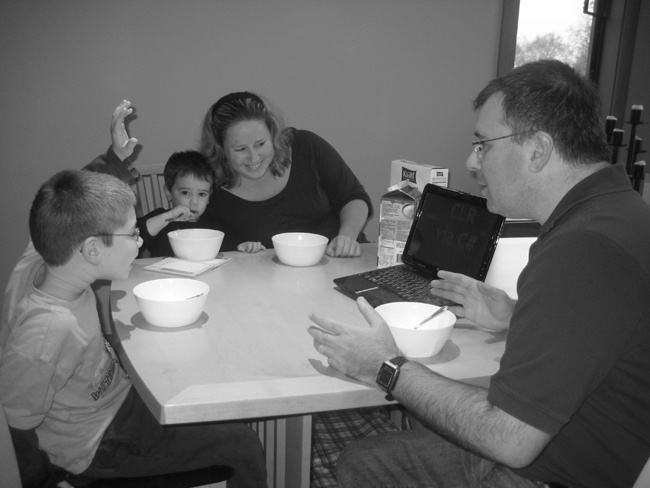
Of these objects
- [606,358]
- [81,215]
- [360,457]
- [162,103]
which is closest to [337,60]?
→ [162,103]

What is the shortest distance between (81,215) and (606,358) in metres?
1.05

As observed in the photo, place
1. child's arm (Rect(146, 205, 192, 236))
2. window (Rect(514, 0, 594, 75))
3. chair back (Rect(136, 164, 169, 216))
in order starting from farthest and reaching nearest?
1. window (Rect(514, 0, 594, 75))
2. chair back (Rect(136, 164, 169, 216))
3. child's arm (Rect(146, 205, 192, 236))

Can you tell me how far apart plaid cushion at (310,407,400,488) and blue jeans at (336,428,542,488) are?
2.03 ft

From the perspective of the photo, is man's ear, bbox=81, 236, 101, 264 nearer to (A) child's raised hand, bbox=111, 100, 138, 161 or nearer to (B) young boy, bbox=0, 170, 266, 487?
(B) young boy, bbox=0, 170, 266, 487

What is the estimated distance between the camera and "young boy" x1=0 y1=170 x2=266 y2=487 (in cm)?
109

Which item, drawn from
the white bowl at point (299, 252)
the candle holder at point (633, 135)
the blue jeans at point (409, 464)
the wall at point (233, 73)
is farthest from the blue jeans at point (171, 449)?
the wall at point (233, 73)

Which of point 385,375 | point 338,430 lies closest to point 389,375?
point 385,375

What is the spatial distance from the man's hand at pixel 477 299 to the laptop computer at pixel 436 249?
0.10ft

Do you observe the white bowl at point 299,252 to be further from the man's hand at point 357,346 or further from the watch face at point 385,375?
the watch face at point 385,375

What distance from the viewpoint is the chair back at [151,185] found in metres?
2.41

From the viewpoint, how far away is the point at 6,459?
90 cm

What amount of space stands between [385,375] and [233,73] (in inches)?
89.2

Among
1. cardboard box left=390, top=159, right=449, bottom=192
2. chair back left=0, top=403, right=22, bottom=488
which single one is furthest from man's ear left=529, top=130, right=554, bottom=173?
chair back left=0, top=403, right=22, bottom=488

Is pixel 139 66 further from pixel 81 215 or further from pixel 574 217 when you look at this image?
pixel 574 217
